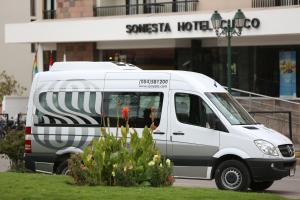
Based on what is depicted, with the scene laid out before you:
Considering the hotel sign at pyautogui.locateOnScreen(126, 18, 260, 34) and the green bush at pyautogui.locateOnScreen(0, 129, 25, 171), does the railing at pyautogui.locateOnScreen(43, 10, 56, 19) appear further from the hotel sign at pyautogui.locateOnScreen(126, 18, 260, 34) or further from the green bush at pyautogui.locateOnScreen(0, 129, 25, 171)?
the green bush at pyautogui.locateOnScreen(0, 129, 25, 171)

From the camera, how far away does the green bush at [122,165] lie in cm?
1155

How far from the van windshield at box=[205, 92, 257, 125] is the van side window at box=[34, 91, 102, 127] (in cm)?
240

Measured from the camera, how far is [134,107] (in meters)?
16.1

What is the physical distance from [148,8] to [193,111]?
74.0 feet

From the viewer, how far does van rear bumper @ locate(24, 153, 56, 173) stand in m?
16.5

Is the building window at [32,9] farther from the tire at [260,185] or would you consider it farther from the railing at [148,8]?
the tire at [260,185]

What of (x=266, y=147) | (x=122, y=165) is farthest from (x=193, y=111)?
(x=122, y=165)

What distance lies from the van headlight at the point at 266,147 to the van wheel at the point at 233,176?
0.47 metres

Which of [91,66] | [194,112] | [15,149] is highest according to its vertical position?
[91,66]

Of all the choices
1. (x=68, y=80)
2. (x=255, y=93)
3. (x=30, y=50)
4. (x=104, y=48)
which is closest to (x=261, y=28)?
(x=255, y=93)

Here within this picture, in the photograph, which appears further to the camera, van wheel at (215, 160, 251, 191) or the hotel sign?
the hotel sign

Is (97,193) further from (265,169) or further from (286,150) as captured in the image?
(286,150)

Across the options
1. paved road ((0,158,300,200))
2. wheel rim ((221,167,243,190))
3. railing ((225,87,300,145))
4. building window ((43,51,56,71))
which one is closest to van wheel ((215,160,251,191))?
wheel rim ((221,167,243,190))

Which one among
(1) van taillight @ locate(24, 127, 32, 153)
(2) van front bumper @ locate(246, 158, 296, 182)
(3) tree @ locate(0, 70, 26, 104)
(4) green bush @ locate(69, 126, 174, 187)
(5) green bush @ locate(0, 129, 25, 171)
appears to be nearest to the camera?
(4) green bush @ locate(69, 126, 174, 187)
